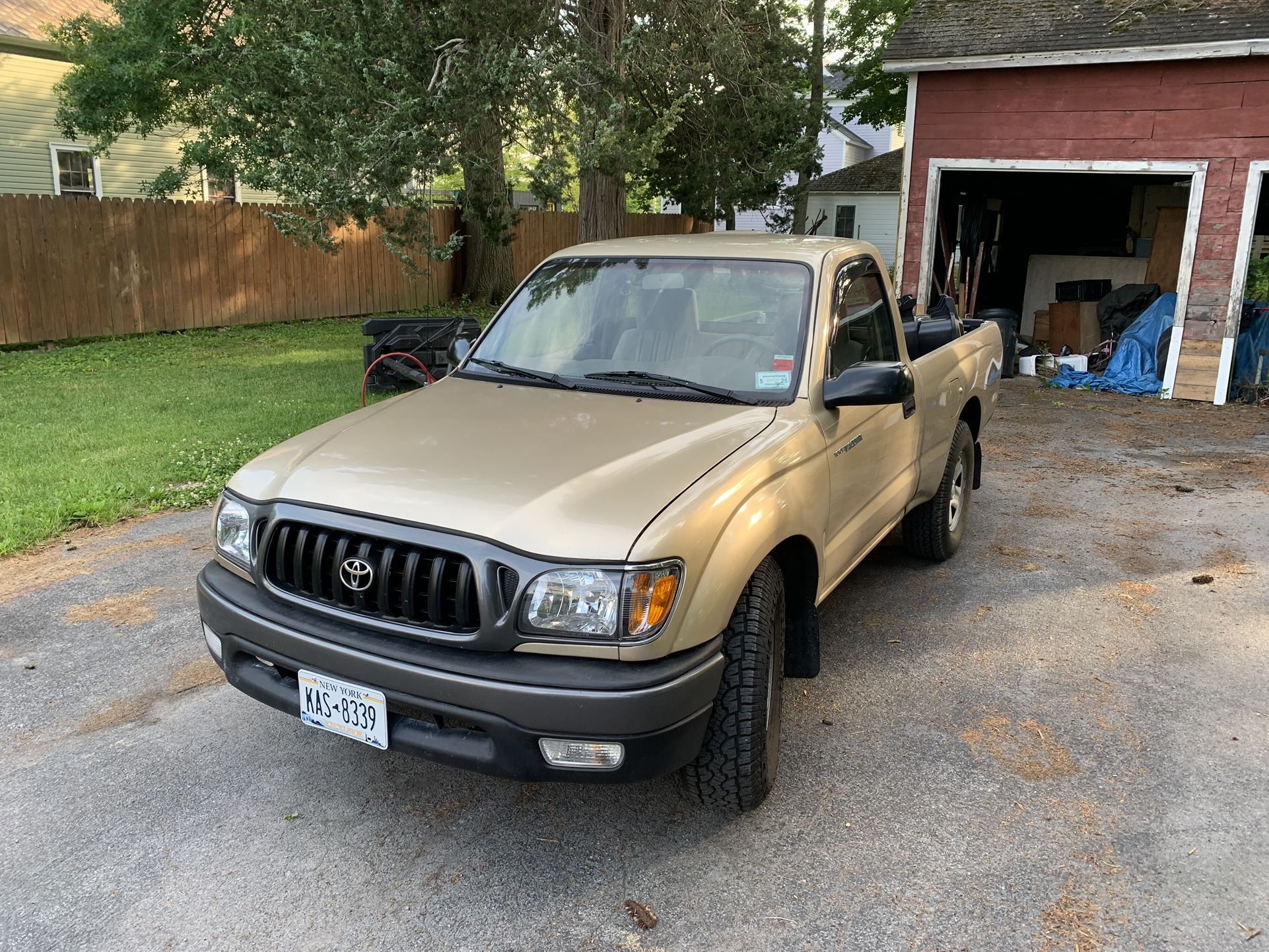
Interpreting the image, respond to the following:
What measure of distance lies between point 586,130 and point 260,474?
6409 millimetres

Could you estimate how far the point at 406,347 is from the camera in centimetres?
934

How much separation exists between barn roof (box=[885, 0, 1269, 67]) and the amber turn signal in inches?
443

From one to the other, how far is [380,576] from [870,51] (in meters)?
26.7

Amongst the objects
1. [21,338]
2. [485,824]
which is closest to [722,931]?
[485,824]

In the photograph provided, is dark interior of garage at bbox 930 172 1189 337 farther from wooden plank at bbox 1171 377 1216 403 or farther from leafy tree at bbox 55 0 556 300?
leafy tree at bbox 55 0 556 300

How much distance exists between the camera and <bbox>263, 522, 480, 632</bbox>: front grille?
8.89 ft

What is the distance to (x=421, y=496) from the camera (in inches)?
113

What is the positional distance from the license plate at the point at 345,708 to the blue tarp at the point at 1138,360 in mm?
11533

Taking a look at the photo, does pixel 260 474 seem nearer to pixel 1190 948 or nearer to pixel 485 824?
pixel 485 824

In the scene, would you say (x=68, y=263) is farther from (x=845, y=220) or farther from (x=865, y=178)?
Result: (x=865, y=178)

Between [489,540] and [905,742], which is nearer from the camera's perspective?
[489,540]

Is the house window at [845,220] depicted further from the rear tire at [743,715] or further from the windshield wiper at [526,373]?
the rear tire at [743,715]

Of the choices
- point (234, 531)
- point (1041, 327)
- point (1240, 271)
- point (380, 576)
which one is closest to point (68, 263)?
point (234, 531)

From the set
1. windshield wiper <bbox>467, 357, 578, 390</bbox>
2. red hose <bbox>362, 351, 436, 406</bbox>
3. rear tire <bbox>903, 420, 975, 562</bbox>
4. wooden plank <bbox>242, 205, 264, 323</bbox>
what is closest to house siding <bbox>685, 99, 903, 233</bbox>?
wooden plank <bbox>242, 205, 264, 323</bbox>
